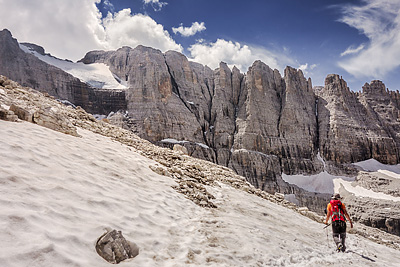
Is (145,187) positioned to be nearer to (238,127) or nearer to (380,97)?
(238,127)

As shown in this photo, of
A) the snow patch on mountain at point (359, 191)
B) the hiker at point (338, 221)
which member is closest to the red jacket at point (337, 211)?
the hiker at point (338, 221)

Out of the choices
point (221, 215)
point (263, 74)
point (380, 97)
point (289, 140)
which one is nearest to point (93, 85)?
point (263, 74)

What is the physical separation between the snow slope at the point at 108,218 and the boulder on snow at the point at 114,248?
0.41 ft

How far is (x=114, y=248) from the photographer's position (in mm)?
3930

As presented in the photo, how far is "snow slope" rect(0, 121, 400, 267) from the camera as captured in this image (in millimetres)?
3439

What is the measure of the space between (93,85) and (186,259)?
224 feet

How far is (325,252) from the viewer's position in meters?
7.49

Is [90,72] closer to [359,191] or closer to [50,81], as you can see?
[50,81]

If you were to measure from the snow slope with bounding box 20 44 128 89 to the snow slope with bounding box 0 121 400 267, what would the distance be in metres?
62.3

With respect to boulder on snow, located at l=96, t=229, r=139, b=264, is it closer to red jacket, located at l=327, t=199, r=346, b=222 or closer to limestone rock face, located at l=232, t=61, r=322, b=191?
red jacket, located at l=327, t=199, r=346, b=222

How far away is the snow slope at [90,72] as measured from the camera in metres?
66.1

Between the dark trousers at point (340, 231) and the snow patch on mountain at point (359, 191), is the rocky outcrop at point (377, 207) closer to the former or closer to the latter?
the snow patch on mountain at point (359, 191)

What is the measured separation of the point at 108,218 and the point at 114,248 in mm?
915

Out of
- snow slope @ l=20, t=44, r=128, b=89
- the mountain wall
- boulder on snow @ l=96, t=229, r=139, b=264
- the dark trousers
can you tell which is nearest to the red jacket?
the dark trousers
